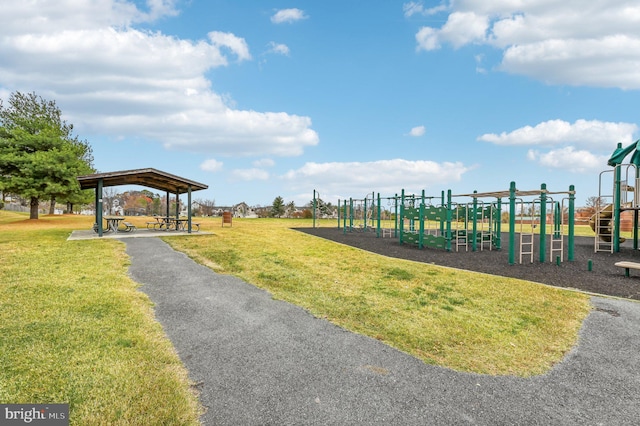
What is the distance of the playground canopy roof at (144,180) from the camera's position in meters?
15.9

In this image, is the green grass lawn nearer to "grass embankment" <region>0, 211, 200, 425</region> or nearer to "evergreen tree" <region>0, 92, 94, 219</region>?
"grass embankment" <region>0, 211, 200, 425</region>

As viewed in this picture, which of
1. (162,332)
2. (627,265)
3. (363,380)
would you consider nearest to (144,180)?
(162,332)

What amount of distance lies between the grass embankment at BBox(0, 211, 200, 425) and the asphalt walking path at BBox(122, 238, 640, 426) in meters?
0.29

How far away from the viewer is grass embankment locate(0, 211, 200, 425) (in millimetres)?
2987

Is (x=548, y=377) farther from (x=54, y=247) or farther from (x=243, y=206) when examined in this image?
(x=243, y=206)

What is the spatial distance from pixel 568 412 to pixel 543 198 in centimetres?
881

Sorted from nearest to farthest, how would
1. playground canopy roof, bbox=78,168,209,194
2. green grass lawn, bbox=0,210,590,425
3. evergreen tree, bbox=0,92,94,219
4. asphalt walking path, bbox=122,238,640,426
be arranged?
asphalt walking path, bbox=122,238,640,426
green grass lawn, bbox=0,210,590,425
playground canopy roof, bbox=78,168,209,194
evergreen tree, bbox=0,92,94,219

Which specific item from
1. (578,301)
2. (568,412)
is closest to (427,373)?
(568,412)

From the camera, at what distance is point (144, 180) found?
20.1 metres

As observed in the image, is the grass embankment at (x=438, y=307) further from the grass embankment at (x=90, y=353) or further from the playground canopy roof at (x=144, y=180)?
the playground canopy roof at (x=144, y=180)

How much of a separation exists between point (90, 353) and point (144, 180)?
1833cm

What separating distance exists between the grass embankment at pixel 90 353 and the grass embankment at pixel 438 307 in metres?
2.48

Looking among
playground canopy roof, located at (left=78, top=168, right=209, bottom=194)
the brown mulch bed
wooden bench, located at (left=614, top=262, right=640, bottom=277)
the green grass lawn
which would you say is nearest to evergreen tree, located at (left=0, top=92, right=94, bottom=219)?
playground canopy roof, located at (left=78, top=168, right=209, bottom=194)

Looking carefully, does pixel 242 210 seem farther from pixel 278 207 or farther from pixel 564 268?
pixel 564 268
